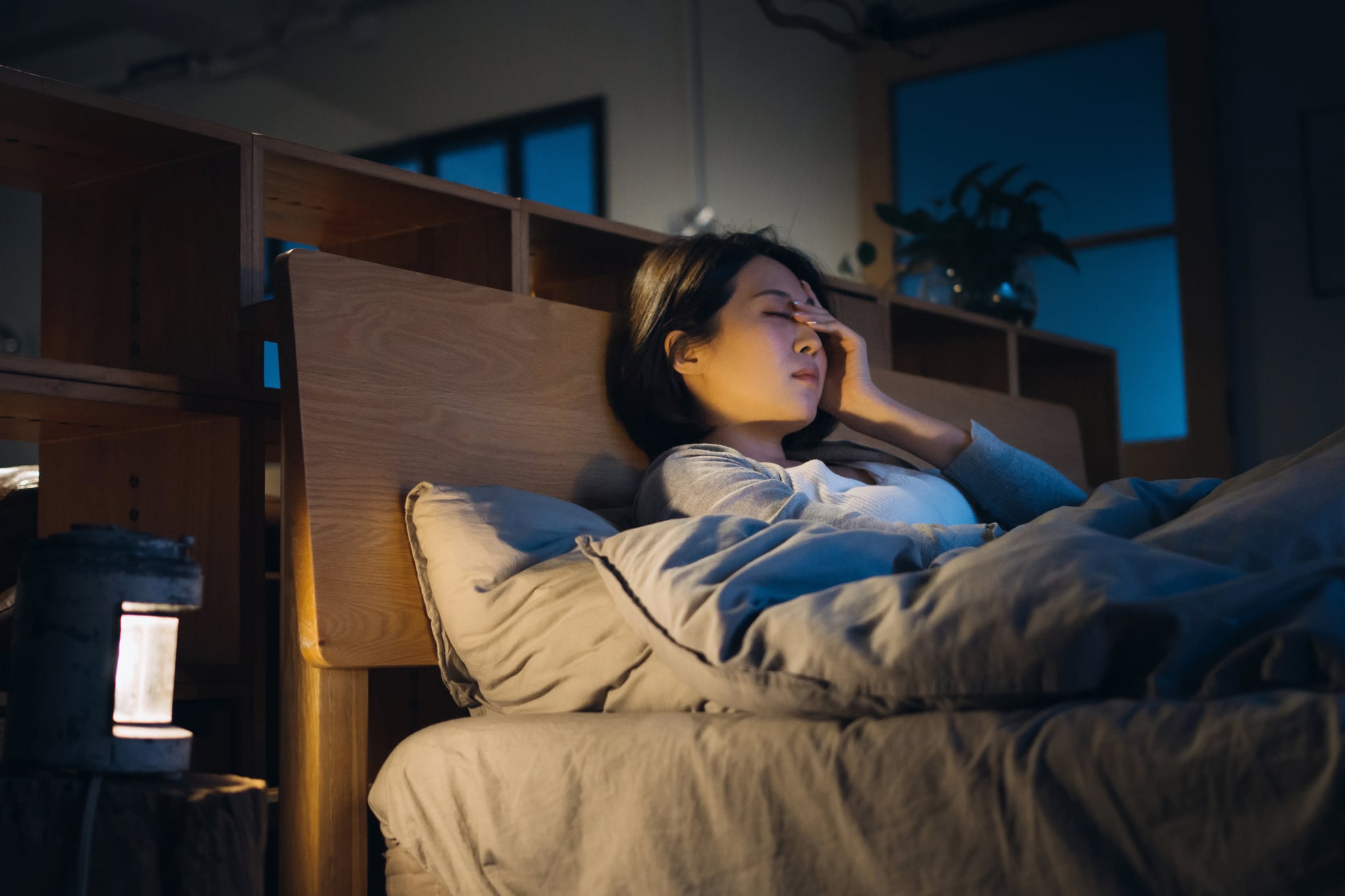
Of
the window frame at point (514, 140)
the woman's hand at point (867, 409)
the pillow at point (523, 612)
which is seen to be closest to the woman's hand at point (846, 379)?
the woman's hand at point (867, 409)

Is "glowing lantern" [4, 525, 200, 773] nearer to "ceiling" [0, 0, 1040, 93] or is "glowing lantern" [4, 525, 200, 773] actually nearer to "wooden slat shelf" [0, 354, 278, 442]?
"wooden slat shelf" [0, 354, 278, 442]

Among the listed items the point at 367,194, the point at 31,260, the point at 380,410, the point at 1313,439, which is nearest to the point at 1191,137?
the point at 1313,439

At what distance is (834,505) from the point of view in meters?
1.43

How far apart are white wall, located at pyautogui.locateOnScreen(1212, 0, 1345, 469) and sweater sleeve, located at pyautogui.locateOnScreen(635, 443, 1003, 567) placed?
2.17m

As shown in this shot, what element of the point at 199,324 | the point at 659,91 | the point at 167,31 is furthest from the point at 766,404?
the point at 167,31

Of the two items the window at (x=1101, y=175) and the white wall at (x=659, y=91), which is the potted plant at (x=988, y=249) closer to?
the window at (x=1101, y=175)

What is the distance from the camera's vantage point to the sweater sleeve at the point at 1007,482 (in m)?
1.67

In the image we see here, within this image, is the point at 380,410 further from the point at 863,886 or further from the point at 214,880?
the point at 863,886

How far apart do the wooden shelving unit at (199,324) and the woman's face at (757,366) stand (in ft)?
0.81

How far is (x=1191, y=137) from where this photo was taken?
335cm

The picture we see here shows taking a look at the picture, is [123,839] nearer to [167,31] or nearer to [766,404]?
[766,404]

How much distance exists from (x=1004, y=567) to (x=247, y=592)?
0.96 meters

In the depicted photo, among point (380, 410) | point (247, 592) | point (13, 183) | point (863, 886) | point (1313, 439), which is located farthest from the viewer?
point (1313, 439)

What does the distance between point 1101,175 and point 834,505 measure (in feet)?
8.26
